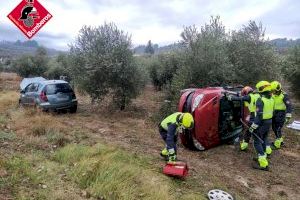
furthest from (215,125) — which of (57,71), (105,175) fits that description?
(57,71)

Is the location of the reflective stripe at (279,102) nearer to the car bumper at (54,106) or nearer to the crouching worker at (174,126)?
the crouching worker at (174,126)

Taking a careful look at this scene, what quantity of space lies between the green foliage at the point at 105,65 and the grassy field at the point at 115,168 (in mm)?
4564

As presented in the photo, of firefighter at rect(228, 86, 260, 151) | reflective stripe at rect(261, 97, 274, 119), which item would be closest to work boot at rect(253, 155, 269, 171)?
reflective stripe at rect(261, 97, 274, 119)

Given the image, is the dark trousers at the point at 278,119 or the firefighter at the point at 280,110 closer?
the firefighter at the point at 280,110

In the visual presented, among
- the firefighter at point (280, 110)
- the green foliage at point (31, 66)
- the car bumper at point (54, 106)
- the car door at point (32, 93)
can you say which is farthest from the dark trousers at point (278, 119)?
the green foliage at point (31, 66)

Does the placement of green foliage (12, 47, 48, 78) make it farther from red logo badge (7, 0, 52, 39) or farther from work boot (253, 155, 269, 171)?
work boot (253, 155, 269, 171)

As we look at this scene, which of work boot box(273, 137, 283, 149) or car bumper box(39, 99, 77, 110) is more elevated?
car bumper box(39, 99, 77, 110)

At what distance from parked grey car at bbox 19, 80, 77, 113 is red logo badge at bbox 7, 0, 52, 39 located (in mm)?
3768

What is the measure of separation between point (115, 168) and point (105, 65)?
9417 millimetres

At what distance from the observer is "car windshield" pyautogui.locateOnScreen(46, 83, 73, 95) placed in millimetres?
15094

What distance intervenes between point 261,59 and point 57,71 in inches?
1106

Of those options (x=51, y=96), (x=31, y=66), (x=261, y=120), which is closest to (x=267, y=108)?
(x=261, y=120)

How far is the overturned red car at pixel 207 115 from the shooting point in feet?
30.0

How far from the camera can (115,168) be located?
22.3ft
